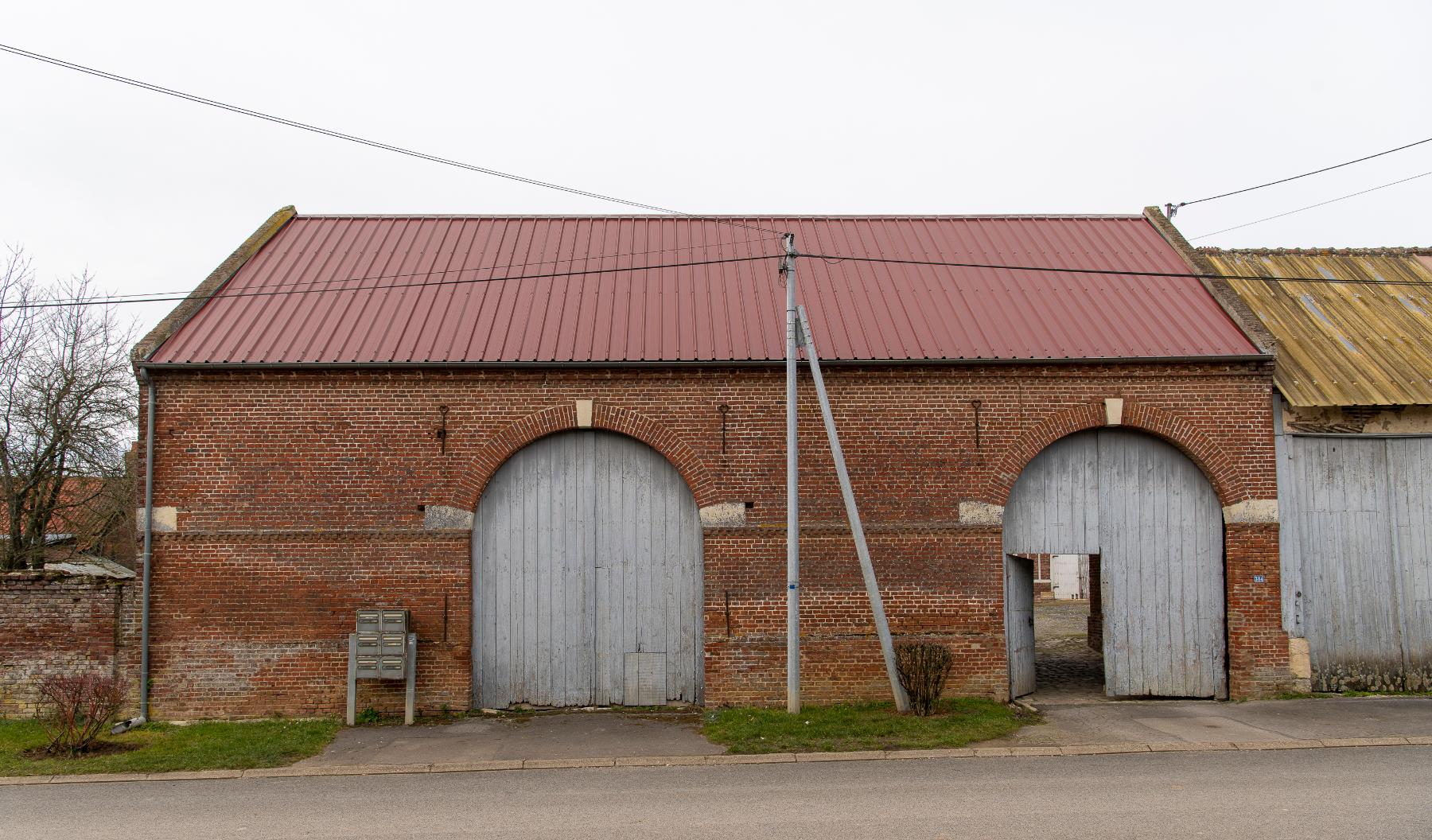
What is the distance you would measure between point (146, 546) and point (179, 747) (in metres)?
2.66

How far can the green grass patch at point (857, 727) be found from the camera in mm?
10516

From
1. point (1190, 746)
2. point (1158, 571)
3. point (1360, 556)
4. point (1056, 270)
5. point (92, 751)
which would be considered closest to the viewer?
point (1190, 746)

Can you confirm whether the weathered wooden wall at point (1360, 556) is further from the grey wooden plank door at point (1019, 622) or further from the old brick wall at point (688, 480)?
the grey wooden plank door at point (1019, 622)

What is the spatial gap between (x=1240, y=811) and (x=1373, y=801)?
1211 millimetres

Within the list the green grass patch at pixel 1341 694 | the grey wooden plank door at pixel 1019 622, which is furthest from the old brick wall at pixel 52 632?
the green grass patch at pixel 1341 694

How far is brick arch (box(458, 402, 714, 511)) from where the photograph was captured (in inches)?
493

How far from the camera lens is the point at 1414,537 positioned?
13367mm

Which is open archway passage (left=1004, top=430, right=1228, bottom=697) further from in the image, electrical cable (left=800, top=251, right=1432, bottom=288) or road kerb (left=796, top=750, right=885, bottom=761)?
road kerb (left=796, top=750, right=885, bottom=761)

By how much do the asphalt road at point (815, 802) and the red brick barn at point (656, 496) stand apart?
2.62 m

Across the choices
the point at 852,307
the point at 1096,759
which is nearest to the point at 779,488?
the point at 852,307

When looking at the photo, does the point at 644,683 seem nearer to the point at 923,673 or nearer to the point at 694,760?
the point at 694,760

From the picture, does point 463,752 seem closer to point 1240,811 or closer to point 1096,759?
point 1096,759

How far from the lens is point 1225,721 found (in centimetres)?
1150

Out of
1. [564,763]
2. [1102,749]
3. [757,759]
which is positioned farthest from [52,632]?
[1102,749]
